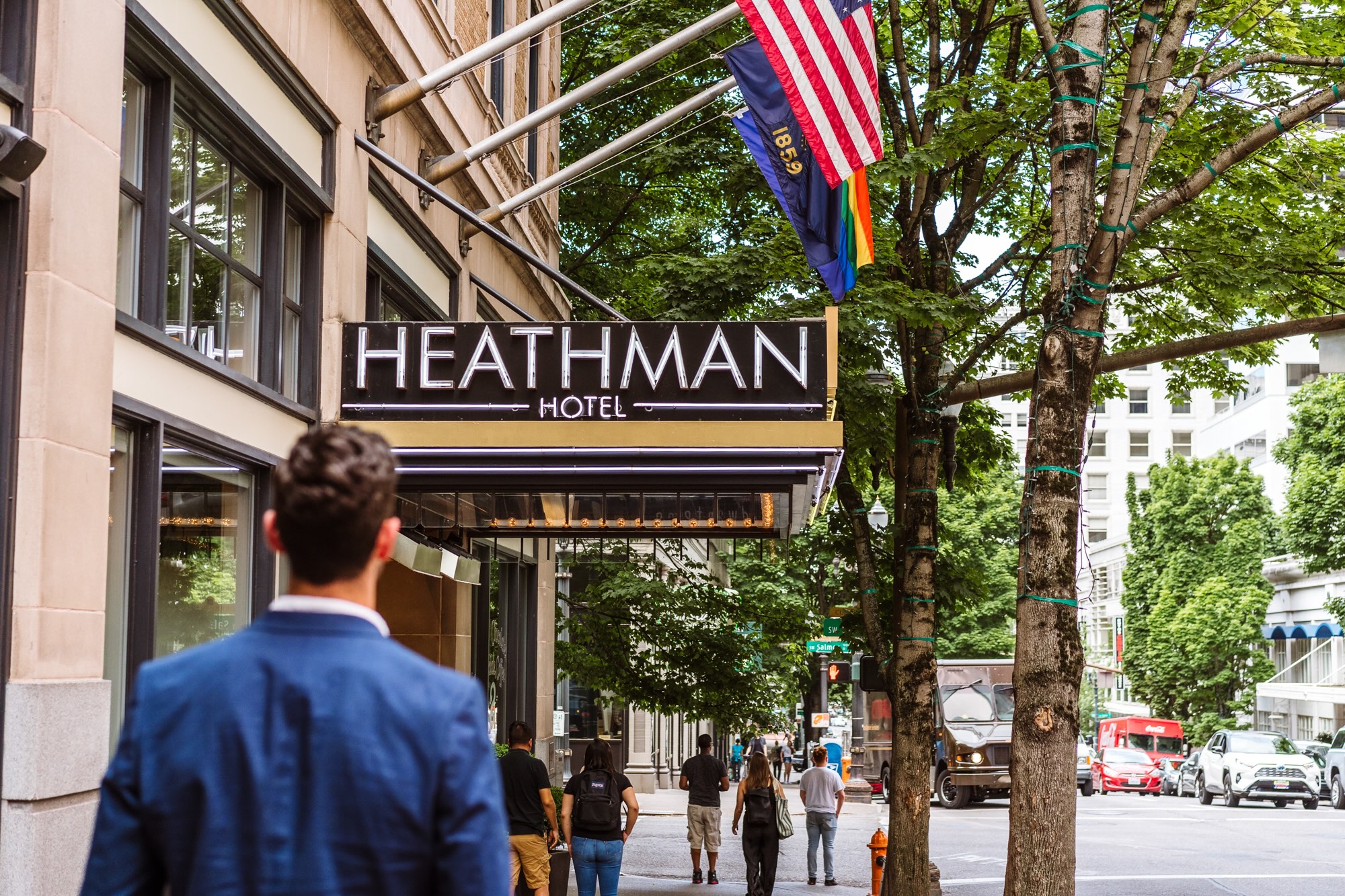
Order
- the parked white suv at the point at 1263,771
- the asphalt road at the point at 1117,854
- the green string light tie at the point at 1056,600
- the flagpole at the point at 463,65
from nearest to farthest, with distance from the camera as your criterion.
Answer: the green string light tie at the point at 1056,600 < the flagpole at the point at 463,65 < the asphalt road at the point at 1117,854 < the parked white suv at the point at 1263,771

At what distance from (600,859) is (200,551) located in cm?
526

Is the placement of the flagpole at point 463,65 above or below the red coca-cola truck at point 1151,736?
above

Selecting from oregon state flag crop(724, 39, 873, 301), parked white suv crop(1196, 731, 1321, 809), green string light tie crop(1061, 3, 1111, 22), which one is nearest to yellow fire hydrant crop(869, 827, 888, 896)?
oregon state flag crop(724, 39, 873, 301)

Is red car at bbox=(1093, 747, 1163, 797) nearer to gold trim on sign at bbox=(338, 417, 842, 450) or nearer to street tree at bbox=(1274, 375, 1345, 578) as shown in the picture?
street tree at bbox=(1274, 375, 1345, 578)

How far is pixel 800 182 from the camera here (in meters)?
11.5

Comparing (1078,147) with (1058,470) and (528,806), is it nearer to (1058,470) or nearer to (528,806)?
(1058,470)

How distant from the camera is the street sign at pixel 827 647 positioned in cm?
2284

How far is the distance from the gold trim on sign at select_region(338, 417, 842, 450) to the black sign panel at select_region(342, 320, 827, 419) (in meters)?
0.06

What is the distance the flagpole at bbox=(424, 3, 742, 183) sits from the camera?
10977mm

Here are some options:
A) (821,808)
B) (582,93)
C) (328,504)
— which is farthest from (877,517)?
(328,504)

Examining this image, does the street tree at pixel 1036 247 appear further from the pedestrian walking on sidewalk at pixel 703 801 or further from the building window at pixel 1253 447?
the building window at pixel 1253 447

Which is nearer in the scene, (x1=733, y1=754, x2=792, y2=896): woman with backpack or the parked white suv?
(x1=733, y1=754, x2=792, y2=896): woman with backpack

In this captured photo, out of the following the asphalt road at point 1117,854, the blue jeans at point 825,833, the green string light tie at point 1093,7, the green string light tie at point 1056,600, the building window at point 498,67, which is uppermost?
the building window at point 498,67

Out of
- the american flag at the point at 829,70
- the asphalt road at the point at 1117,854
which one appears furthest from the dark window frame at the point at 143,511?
the asphalt road at the point at 1117,854
